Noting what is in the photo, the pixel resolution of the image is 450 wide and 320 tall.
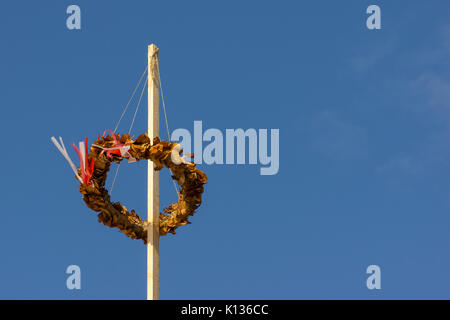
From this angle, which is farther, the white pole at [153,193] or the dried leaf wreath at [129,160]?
the white pole at [153,193]

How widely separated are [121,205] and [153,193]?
1050 millimetres

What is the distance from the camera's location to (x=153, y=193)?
27.3 m

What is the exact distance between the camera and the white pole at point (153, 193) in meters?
26.8

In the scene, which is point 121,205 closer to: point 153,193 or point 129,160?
point 153,193

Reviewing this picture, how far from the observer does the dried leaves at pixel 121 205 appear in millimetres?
26062

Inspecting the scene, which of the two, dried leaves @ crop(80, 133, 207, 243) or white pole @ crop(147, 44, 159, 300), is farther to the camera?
white pole @ crop(147, 44, 159, 300)

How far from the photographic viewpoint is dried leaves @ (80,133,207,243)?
26.1 meters

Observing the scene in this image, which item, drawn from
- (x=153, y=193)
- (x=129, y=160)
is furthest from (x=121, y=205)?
(x=129, y=160)

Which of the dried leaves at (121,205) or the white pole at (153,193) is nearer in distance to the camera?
the dried leaves at (121,205)

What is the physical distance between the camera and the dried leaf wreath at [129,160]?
2606cm

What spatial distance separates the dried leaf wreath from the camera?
26.1 m

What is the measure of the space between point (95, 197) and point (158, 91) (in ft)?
13.1
